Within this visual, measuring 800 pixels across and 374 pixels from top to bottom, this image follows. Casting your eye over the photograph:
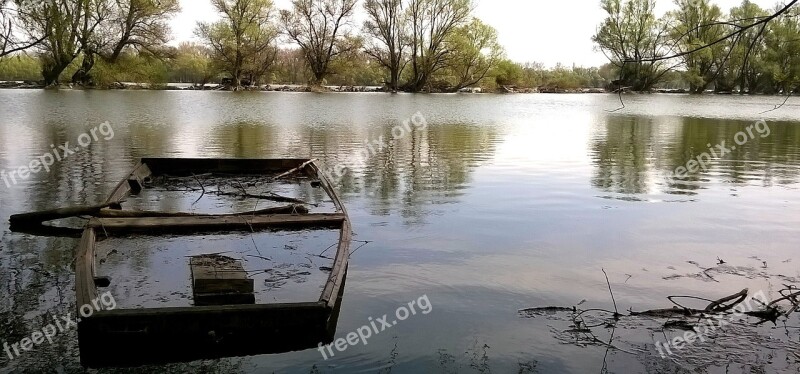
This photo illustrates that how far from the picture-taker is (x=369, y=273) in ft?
23.9

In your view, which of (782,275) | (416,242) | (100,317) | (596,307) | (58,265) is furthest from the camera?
(416,242)

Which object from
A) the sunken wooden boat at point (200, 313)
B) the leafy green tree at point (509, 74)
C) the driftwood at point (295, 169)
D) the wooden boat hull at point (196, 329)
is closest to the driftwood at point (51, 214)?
the sunken wooden boat at point (200, 313)

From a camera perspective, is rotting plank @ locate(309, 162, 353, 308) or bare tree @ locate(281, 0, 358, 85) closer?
rotting plank @ locate(309, 162, 353, 308)

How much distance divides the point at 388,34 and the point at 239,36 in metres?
15.9

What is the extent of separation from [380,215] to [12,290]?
17.5 feet

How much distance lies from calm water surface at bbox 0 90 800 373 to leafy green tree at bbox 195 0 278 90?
42.8 meters

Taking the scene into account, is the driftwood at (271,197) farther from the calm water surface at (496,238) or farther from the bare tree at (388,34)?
the bare tree at (388,34)

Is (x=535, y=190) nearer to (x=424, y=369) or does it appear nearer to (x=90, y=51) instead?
(x=424, y=369)

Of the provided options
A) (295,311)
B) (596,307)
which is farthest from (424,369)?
(596,307)

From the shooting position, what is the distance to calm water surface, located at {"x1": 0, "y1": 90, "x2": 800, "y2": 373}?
525cm

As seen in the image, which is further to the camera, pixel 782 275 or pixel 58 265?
pixel 782 275

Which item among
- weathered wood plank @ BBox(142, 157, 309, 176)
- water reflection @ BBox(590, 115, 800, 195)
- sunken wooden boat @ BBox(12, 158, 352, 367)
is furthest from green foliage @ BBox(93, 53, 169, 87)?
sunken wooden boat @ BBox(12, 158, 352, 367)

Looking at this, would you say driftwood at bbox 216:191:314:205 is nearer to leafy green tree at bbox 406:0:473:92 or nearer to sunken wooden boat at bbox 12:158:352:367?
sunken wooden boat at bbox 12:158:352:367

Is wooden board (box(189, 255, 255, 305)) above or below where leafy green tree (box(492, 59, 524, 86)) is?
below
